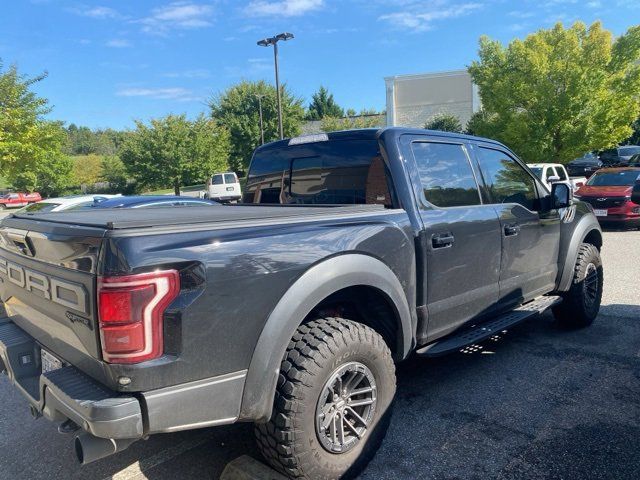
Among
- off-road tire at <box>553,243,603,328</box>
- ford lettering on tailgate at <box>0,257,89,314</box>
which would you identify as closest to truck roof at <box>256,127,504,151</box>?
off-road tire at <box>553,243,603,328</box>

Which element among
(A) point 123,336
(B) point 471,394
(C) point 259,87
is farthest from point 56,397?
(C) point 259,87

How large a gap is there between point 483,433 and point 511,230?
1.53 metres

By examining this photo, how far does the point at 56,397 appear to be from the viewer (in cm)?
206

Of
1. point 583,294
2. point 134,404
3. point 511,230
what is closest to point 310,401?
point 134,404

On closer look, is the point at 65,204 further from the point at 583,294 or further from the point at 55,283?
the point at 583,294

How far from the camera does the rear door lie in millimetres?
3160

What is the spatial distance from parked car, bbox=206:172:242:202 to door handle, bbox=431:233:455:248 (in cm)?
2441

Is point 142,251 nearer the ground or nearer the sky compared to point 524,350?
nearer the sky

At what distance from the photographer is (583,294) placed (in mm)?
4707

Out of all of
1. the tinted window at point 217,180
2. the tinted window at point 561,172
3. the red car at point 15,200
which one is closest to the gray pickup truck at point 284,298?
the tinted window at point 561,172

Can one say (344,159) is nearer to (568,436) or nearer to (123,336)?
(123,336)

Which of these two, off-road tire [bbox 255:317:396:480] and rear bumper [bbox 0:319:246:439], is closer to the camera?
rear bumper [bbox 0:319:246:439]

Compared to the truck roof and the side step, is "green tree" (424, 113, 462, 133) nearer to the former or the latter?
the side step

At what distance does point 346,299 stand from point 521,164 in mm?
2396
